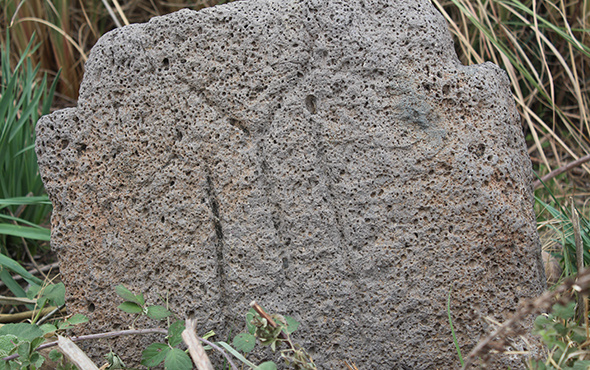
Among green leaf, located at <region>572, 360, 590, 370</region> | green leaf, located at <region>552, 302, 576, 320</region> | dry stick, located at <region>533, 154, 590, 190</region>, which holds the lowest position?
dry stick, located at <region>533, 154, 590, 190</region>

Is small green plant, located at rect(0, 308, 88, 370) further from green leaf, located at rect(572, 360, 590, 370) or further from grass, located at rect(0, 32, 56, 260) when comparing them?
green leaf, located at rect(572, 360, 590, 370)

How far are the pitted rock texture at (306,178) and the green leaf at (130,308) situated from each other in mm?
108

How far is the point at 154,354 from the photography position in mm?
1217

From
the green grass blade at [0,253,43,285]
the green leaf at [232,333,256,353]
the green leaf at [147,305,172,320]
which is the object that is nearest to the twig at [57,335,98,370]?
the green leaf at [147,305,172,320]

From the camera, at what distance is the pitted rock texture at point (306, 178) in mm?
1298

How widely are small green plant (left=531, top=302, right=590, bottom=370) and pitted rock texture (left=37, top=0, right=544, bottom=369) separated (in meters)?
0.19

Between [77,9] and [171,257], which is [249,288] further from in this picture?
[77,9]

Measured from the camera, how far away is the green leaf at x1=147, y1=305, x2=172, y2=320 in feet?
4.17

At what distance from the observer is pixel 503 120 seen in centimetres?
130

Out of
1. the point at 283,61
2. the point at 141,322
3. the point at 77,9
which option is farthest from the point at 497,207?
the point at 77,9

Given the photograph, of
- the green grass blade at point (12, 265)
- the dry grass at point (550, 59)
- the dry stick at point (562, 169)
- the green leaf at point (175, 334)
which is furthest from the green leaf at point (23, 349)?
the dry grass at point (550, 59)

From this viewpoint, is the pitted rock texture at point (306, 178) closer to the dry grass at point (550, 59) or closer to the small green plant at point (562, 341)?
the small green plant at point (562, 341)

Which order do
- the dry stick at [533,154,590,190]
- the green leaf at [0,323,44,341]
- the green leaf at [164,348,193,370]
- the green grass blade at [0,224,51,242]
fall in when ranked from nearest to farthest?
the green leaf at [164,348,193,370] < the green leaf at [0,323,44,341] < the green grass blade at [0,224,51,242] < the dry stick at [533,154,590,190]

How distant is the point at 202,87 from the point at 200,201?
0.29 m
